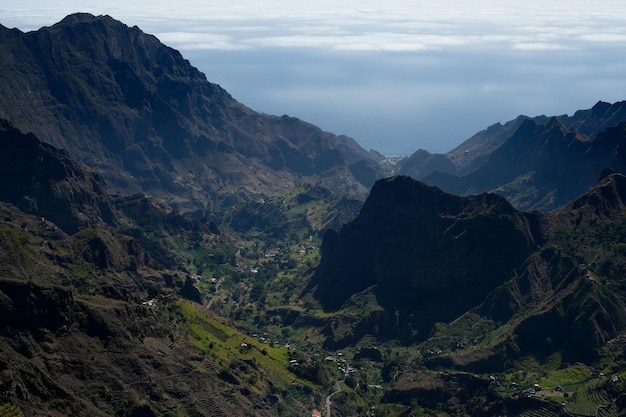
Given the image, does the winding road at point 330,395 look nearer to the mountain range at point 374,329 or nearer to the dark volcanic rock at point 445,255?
the mountain range at point 374,329

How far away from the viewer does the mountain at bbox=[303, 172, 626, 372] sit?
514ft

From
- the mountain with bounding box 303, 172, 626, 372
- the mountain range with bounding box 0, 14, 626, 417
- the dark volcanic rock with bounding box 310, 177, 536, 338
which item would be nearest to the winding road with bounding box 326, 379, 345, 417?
the mountain range with bounding box 0, 14, 626, 417

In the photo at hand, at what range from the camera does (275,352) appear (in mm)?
165500

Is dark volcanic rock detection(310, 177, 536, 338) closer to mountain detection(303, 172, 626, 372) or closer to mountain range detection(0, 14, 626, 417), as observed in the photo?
mountain detection(303, 172, 626, 372)

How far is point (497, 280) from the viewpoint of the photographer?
180m

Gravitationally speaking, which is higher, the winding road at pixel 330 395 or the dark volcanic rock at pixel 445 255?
the dark volcanic rock at pixel 445 255

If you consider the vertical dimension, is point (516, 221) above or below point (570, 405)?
above

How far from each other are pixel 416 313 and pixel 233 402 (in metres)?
58.3

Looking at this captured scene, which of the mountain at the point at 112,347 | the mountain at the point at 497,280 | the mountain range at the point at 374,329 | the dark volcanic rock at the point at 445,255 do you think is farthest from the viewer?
the dark volcanic rock at the point at 445,255

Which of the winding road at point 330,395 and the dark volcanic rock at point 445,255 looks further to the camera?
the dark volcanic rock at point 445,255

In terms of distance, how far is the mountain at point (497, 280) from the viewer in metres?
157

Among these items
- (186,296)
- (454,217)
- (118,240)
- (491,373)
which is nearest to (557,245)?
(454,217)

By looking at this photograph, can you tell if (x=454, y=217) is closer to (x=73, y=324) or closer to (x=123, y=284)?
(x=123, y=284)

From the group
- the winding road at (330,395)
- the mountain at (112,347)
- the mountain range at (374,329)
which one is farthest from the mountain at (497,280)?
the mountain at (112,347)
